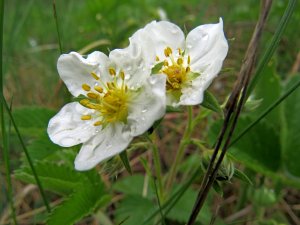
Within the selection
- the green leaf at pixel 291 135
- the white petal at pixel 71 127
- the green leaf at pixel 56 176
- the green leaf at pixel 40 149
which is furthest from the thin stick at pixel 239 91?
the green leaf at pixel 40 149

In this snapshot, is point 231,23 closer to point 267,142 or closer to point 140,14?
point 140,14

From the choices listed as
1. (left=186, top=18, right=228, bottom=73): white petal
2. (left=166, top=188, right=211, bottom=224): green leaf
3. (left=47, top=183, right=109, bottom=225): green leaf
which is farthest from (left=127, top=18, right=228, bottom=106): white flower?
(left=166, top=188, right=211, bottom=224): green leaf

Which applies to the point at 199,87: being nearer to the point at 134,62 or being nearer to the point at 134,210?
the point at 134,62

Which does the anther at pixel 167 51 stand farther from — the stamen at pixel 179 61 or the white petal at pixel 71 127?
the white petal at pixel 71 127

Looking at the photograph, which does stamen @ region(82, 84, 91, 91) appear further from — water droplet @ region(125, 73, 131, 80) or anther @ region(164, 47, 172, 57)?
anther @ region(164, 47, 172, 57)

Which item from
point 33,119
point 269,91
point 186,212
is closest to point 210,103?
point 186,212

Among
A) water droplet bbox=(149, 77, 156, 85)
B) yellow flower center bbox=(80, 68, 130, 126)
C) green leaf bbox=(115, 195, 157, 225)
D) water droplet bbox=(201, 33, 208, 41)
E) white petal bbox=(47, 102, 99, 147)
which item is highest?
water droplet bbox=(149, 77, 156, 85)
